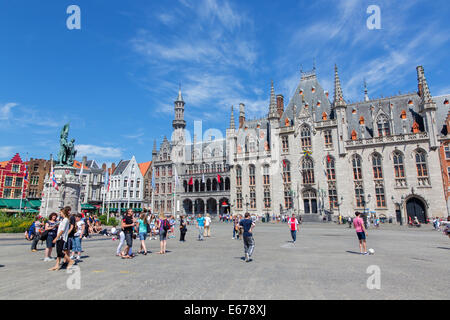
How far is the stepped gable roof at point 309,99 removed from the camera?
4697 cm

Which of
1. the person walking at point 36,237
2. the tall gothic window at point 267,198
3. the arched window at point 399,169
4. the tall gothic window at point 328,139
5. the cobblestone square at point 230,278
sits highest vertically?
the tall gothic window at point 328,139

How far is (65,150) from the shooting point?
26062mm

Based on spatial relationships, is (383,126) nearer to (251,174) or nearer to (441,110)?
(441,110)

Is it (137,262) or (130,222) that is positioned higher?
(130,222)

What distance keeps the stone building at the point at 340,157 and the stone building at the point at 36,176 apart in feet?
144

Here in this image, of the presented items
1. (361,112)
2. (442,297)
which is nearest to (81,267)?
(442,297)

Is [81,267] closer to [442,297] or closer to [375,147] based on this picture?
[442,297]

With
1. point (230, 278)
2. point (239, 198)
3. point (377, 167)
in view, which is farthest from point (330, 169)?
point (230, 278)

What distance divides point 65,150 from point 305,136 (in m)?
36.3

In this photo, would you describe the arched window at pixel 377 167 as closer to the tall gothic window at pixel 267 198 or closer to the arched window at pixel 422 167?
the arched window at pixel 422 167

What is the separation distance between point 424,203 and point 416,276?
121 ft

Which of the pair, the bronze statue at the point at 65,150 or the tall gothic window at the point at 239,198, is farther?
the tall gothic window at the point at 239,198

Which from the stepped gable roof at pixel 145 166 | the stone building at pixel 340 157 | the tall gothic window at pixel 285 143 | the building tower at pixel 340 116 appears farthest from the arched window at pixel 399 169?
the stepped gable roof at pixel 145 166

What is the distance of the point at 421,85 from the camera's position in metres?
40.3
